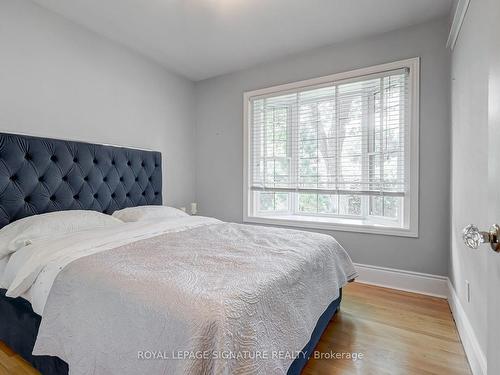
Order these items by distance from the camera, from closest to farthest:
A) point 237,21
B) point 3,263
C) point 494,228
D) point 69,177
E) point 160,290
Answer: point 494,228 → point 160,290 → point 3,263 → point 69,177 → point 237,21

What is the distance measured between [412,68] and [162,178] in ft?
9.28

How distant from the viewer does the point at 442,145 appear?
233cm

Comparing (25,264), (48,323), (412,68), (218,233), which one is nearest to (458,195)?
(412,68)

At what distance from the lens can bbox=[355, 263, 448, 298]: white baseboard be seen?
2.38 meters

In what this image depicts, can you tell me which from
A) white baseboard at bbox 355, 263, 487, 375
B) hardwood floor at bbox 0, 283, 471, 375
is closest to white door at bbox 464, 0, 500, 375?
hardwood floor at bbox 0, 283, 471, 375

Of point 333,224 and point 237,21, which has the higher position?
point 237,21

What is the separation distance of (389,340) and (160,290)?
1.57m

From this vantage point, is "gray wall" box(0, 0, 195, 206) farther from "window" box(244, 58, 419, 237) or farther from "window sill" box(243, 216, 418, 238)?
"window sill" box(243, 216, 418, 238)

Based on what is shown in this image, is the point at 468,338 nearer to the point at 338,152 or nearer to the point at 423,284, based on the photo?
the point at 423,284

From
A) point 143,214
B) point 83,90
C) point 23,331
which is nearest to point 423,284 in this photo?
point 143,214

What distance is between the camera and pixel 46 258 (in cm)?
135

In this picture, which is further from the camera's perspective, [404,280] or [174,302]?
[404,280]

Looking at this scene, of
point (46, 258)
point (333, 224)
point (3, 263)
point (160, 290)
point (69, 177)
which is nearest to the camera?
point (160, 290)

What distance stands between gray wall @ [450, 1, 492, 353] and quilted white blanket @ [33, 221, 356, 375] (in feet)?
2.65
